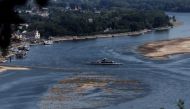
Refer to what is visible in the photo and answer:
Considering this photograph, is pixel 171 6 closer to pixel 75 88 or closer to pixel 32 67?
pixel 32 67

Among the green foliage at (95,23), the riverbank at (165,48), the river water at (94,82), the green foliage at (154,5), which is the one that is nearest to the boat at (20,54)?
the river water at (94,82)

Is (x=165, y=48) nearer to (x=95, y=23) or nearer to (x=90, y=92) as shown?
(x=95, y=23)

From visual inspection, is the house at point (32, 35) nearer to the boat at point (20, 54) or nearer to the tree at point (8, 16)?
the boat at point (20, 54)

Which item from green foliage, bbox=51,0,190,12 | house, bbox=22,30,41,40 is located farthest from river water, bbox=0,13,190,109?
green foliage, bbox=51,0,190,12

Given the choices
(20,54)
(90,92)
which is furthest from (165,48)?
(90,92)

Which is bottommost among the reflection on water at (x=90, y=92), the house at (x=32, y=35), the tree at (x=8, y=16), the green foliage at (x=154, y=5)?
the reflection on water at (x=90, y=92)

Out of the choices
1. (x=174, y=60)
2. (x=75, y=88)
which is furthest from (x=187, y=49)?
(x=75, y=88)
